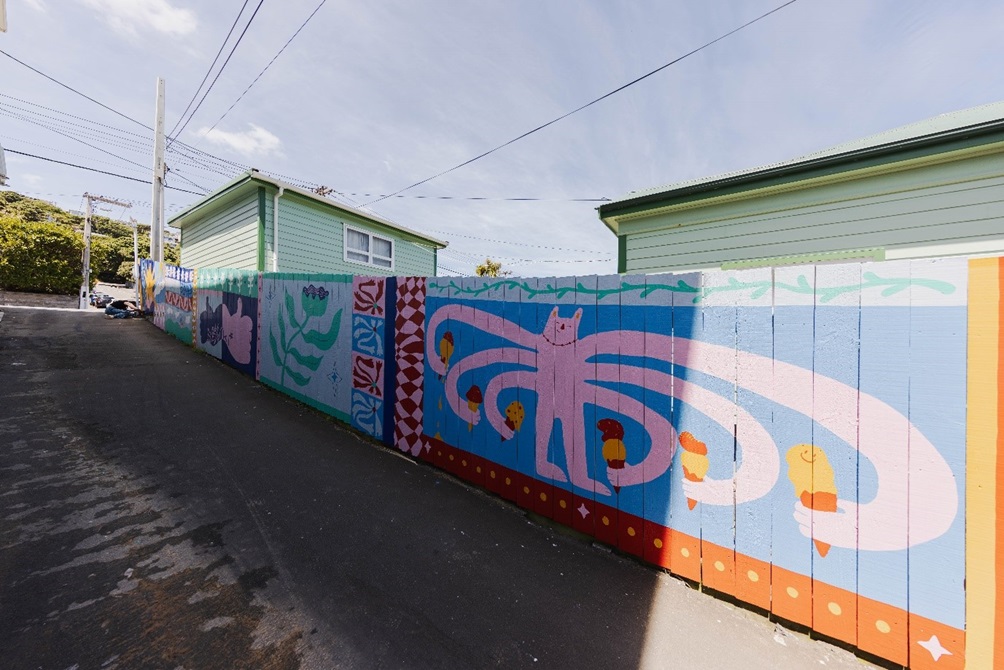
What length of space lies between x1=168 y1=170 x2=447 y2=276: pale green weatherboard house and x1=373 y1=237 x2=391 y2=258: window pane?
35 millimetres

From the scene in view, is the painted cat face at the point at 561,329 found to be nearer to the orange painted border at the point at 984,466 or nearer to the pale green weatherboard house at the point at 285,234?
the orange painted border at the point at 984,466

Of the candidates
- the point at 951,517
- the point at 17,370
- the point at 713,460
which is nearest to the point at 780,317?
the point at 713,460

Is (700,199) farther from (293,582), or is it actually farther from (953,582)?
(293,582)

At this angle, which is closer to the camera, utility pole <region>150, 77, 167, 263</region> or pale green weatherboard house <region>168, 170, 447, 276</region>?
pale green weatherboard house <region>168, 170, 447, 276</region>

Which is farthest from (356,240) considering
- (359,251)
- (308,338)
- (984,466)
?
(984,466)

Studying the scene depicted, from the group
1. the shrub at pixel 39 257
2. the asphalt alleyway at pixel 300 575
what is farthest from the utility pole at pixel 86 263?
the asphalt alleyway at pixel 300 575

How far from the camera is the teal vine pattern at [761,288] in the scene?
1862 millimetres

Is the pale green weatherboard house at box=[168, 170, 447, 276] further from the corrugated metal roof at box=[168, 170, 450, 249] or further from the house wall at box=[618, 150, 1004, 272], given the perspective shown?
the house wall at box=[618, 150, 1004, 272]

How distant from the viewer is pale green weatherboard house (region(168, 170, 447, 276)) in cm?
977

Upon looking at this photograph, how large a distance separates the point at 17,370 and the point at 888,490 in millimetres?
11605

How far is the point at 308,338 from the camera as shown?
600 cm

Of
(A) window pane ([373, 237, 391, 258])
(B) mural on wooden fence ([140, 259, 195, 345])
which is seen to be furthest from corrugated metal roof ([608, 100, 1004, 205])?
(B) mural on wooden fence ([140, 259, 195, 345])

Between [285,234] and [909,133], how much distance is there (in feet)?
40.5

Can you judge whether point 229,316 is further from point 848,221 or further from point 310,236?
point 848,221
